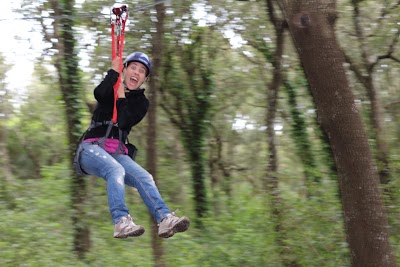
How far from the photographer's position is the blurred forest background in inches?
366

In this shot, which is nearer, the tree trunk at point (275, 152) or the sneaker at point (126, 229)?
the sneaker at point (126, 229)

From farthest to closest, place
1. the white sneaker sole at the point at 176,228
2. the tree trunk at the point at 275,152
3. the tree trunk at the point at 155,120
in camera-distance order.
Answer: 1. the tree trunk at the point at 275,152
2. the tree trunk at the point at 155,120
3. the white sneaker sole at the point at 176,228

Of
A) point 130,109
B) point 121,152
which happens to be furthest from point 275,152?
point 130,109

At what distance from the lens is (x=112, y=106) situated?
506 centimetres

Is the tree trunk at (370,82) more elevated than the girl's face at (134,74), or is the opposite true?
the girl's face at (134,74)

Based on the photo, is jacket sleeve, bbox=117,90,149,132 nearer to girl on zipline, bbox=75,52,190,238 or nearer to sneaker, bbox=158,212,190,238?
girl on zipline, bbox=75,52,190,238

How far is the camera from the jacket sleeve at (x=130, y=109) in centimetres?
489

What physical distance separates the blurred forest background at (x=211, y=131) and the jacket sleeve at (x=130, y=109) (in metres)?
2.16

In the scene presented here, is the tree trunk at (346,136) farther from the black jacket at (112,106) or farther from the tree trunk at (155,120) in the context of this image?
the tree trunk at (155,120)

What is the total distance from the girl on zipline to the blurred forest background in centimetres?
212

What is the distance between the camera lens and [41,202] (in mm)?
10680

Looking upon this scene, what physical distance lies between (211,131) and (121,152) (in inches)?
381

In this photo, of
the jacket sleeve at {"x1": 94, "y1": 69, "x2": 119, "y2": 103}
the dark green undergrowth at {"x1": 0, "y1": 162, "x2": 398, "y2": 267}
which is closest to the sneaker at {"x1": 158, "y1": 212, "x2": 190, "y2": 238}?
the jacket sleeve at {"x1": 94, "y1": 69, "x2": 119, "y2": 103}

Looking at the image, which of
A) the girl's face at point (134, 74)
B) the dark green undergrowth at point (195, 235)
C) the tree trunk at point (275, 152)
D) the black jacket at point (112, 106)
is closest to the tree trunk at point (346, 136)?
the girl's face at point (134, 74)
